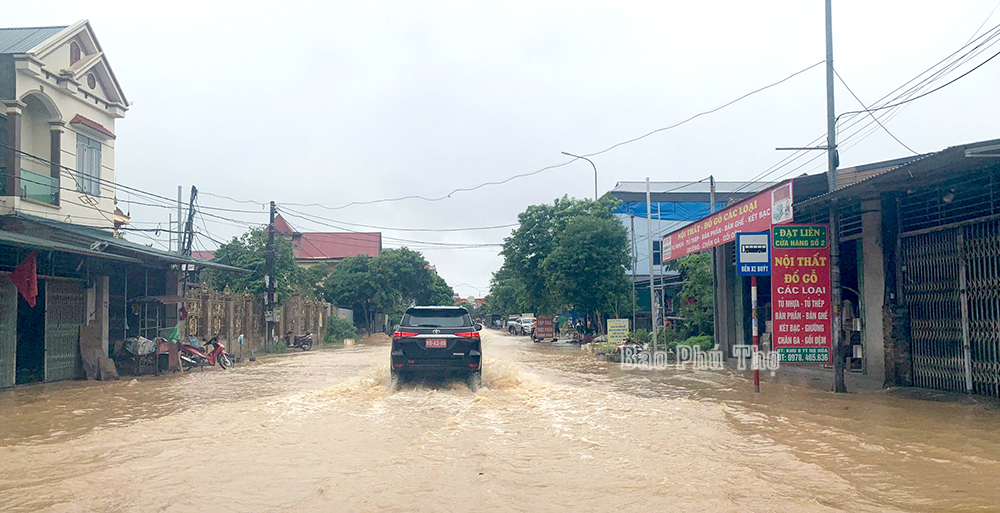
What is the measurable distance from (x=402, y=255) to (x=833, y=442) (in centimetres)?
4313

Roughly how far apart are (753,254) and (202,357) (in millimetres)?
14665

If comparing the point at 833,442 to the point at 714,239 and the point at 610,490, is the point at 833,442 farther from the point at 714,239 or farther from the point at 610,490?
the point at 714,239

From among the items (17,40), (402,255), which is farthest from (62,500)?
(402,255)

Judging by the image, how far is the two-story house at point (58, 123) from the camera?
16359 millimetres

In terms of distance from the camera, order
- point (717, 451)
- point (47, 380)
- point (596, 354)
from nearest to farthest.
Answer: point (717, 451), point (47, 380), point (596, 354)

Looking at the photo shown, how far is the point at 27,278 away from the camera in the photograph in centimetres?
1355

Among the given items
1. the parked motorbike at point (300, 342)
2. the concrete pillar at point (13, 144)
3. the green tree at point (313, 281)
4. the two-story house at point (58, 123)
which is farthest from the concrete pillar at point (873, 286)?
the green tree at point (313, 281)

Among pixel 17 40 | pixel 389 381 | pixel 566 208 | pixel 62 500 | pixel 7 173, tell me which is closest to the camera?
pixel 62 500

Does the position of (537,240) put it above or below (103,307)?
above

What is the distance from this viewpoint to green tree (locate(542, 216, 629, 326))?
97.3 feet

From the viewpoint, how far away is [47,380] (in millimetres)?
15031

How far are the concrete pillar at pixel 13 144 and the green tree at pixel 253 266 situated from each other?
639 inches

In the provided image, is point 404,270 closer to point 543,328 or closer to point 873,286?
point 543,328

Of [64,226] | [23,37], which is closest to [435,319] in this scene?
[64,226]
